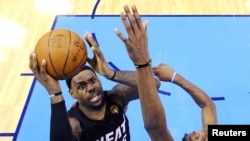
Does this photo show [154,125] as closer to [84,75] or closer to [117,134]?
[117,134]

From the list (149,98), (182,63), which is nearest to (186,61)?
(182,63)

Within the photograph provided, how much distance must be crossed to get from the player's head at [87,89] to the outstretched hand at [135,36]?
97 cm

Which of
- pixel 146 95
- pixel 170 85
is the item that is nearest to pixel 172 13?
pixel 170 85

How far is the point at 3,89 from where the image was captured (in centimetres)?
522

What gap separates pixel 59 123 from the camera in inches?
99.1

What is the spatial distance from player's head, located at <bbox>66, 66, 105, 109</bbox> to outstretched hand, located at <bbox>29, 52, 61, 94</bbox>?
2.24 feet

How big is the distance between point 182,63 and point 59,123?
3.18 metres

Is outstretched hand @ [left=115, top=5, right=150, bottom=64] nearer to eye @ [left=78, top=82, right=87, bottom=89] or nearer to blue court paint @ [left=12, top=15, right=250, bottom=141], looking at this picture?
eye @ [left=78, top=82, right=87, bottom=89]

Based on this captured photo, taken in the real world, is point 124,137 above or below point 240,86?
below

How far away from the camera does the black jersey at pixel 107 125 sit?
315 centimetres

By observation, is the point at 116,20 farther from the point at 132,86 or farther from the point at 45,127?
the point at 132,86

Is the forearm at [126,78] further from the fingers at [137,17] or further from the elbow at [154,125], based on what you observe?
the fingers at [137,17]

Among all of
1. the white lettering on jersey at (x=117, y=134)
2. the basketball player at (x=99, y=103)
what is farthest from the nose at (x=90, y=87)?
the white lettering on jersey at (x=117, y=134)

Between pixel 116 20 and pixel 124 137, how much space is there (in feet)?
10.9
